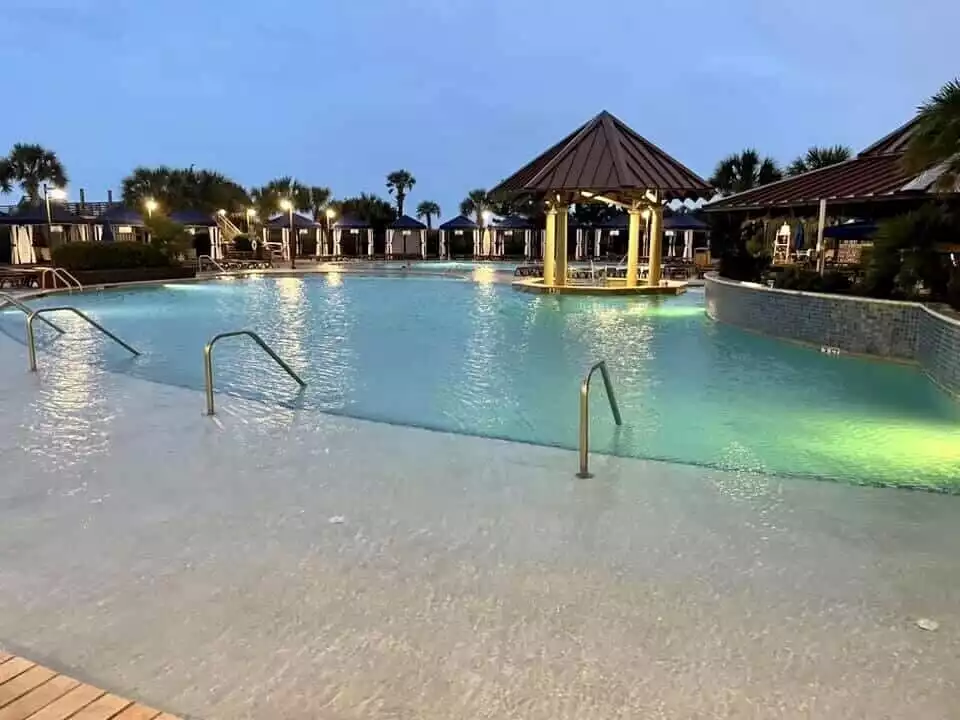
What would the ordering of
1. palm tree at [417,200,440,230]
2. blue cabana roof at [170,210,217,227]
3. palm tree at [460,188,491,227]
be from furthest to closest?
palm tree at [417,200,440,230], palm tree at [460,188,491,227], blue cabana roof at [170,210,217,227]

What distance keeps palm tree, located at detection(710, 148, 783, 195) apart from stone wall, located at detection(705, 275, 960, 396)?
55.6 ft

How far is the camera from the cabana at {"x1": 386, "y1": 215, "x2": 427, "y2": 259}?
153ft

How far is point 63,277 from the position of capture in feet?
70.7

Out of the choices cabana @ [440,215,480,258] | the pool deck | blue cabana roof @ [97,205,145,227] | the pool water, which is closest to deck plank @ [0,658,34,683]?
the pool deck

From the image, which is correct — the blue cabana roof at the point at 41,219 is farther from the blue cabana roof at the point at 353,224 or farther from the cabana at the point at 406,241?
the cabana at the point at 406,241

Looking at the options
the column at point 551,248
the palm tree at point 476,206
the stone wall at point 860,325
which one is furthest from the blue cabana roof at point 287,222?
the stone wall at point 860,325

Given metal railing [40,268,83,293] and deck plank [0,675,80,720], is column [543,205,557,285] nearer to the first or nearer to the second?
metal railing [40,268,83,293]

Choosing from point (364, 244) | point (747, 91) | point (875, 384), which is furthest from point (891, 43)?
point (875, 384)

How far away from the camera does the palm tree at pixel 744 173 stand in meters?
29.3

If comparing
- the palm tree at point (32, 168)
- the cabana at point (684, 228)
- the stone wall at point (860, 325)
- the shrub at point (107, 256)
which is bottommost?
the stone wall at point (860, 325)

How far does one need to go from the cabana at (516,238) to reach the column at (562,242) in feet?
68.0

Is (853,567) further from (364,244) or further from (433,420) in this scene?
(364,244)

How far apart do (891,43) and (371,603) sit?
580ft

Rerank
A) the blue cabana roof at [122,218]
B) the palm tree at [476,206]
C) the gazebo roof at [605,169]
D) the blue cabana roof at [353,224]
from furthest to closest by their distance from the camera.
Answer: the palm tree at [476,206]
the blue cabana roof at [353,224]
the blue cabana roof at [122,218]
the gazebo roof at [605,169]
